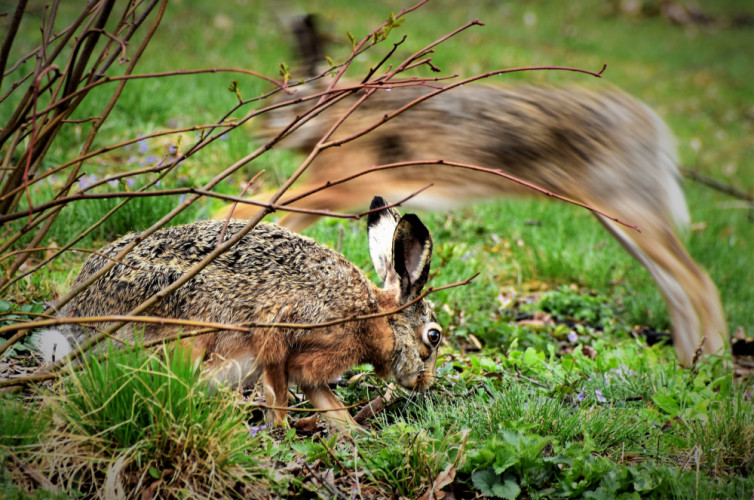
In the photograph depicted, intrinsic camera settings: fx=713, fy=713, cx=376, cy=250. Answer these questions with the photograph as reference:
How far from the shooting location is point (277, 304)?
3311 millimetres

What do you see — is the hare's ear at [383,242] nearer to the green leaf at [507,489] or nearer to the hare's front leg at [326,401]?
the hare's front leg at [326,401]

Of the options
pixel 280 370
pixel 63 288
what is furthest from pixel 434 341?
pixel 63 288

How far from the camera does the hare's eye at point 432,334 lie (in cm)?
384

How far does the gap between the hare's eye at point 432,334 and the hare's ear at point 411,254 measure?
0.21m

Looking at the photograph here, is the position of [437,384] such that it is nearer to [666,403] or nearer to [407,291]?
[407,291]

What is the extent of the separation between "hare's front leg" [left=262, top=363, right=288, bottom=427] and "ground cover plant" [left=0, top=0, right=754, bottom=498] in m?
0.08

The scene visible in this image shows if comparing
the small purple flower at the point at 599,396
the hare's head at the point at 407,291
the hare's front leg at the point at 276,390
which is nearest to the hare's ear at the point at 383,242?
the hare's head at the point at 407,291

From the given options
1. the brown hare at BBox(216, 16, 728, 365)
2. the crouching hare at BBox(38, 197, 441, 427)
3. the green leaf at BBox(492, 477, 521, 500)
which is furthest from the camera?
the brown hare at BBox(216, 16, 728, 365)

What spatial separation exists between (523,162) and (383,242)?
2481 millimetres

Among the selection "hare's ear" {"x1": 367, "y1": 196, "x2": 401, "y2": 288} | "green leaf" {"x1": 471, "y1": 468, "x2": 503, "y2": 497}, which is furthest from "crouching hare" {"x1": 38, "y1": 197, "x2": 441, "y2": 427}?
"green leaf" {"x1": 471, "y1": 468, "x2": 503, "y2": 497}

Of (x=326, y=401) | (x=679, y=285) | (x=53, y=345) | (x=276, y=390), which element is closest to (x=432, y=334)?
(x=326, y=401)

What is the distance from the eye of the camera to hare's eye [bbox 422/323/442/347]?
12.6 ft

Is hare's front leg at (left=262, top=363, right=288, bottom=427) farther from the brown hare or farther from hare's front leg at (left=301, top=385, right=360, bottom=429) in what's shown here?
the brown hare

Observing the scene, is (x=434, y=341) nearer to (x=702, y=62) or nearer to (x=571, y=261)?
(x=571, y=261)
